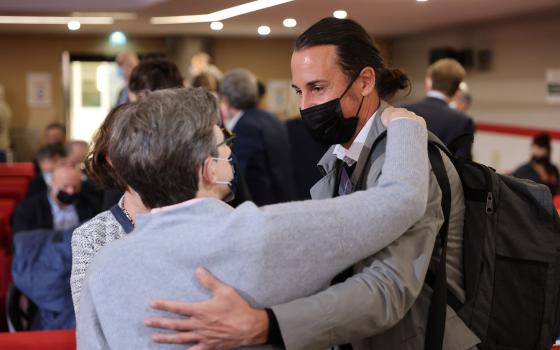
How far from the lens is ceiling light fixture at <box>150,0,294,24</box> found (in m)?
7.16

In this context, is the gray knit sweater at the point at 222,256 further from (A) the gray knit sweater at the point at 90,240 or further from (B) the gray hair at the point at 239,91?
(B) the gray hair at the point at 239,91

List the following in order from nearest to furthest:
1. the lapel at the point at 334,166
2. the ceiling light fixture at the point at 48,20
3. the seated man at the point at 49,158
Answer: the lapel at the point at 334,166, the seated man at the point at 49,158, the ceiling light fixture at the point at 48,20

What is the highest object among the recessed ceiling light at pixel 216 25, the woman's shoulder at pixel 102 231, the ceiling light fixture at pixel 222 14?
the recessed ceiling light at pixel 216 25

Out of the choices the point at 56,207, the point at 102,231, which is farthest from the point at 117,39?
the point at 102,231

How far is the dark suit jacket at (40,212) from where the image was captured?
14.0ft

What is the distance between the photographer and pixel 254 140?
4.96 meters

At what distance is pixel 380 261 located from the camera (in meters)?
1.48

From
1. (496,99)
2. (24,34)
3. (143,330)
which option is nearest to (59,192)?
(143,330)

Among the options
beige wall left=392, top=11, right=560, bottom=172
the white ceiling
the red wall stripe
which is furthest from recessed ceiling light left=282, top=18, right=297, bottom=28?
the red wall stripe

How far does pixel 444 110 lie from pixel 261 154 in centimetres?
122

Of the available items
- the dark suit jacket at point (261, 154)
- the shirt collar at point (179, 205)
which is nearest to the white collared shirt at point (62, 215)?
the dark suit jacket at point (261, 154)

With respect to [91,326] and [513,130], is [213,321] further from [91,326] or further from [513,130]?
[513,130]

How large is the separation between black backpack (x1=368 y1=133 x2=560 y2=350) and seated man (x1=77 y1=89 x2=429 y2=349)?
0.85 ft

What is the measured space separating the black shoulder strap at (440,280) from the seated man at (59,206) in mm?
2971
